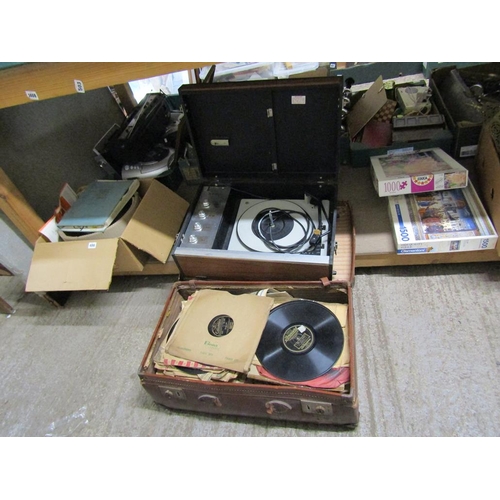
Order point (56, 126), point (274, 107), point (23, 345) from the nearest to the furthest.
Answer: point (274, 107) → point (23, 345) → point (56, 126)

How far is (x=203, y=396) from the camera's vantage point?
3.22 feet

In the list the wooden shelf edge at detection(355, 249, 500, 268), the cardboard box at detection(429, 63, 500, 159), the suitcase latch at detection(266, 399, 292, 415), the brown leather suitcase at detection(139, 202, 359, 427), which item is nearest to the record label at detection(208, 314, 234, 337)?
the brown leather suitcase at detection(139, 202, 359, 427)

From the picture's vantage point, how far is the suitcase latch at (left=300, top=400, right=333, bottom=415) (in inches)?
35.7

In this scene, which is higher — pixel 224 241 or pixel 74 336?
pixel 224 241

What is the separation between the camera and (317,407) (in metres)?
0.92

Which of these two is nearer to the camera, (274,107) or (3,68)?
(3,68)

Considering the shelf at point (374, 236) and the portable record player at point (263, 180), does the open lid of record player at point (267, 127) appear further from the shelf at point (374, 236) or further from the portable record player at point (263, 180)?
the shelf at point (374, 236)

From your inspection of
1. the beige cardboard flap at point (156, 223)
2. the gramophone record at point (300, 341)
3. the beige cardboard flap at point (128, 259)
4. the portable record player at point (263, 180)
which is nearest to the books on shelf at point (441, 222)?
the portable record player at point (263, 180)

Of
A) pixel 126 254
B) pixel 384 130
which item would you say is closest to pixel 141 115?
pixel 126 254

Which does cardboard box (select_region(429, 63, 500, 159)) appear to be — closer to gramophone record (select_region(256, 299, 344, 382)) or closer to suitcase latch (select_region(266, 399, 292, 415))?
gramophone record (select_region(256, 299, 344, 382))

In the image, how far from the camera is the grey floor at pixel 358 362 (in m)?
1.00

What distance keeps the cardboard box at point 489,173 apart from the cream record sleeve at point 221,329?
75cm

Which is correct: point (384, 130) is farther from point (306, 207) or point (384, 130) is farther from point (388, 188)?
point (306, 207)

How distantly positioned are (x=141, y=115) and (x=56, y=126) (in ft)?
1.09
